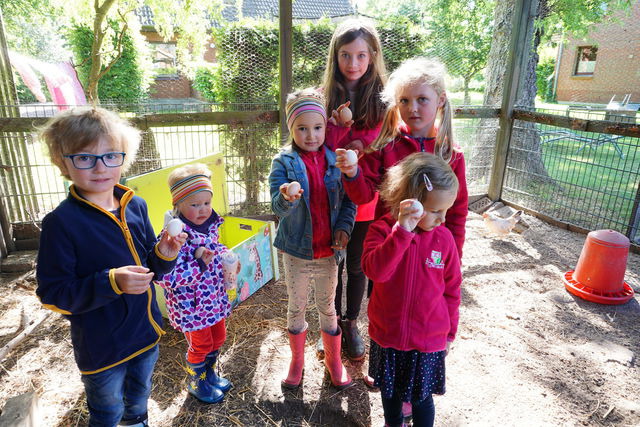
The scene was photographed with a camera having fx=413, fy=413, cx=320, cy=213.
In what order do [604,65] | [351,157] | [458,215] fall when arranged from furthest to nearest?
[604,65]
[458,215]
[351,157]

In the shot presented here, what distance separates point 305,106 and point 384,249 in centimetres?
77

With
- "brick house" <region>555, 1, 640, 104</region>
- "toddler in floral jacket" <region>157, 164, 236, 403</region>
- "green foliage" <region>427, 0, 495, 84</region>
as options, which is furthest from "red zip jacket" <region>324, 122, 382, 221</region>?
"brick house" <region>555, 1, 640, 104</region>

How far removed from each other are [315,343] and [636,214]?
11.9 feet

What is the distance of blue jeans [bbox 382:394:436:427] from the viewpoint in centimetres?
175

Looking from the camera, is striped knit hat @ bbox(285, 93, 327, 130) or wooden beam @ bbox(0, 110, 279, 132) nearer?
striped knit hat @ bbox(285, 93, 327, 130)

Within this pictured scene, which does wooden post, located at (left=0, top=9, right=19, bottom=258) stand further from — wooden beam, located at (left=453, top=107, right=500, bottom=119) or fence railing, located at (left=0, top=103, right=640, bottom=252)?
wooden beam, located at (left=453, top=107, right=500, bottom=119)

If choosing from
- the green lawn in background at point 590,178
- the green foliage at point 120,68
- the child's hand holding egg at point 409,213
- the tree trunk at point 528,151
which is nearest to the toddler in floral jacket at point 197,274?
the child's hand holding egg at point 409,213

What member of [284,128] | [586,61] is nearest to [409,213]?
[284,128]

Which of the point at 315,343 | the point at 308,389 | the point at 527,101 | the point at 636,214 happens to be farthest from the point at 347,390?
the point at 527,101

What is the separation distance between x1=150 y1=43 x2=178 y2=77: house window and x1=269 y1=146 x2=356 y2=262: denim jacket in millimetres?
12780

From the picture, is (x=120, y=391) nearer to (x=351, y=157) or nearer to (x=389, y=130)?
(x=351, y=157)

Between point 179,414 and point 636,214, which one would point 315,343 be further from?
point 636,214

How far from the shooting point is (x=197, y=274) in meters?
1.94

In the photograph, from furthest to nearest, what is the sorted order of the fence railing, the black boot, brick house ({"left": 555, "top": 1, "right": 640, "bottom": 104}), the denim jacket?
1. brick house ({"left": 555, "top": 1, "right": 640, "bottom": 104})
2. the fence railing
3. the black boot
4. the denim jacket
